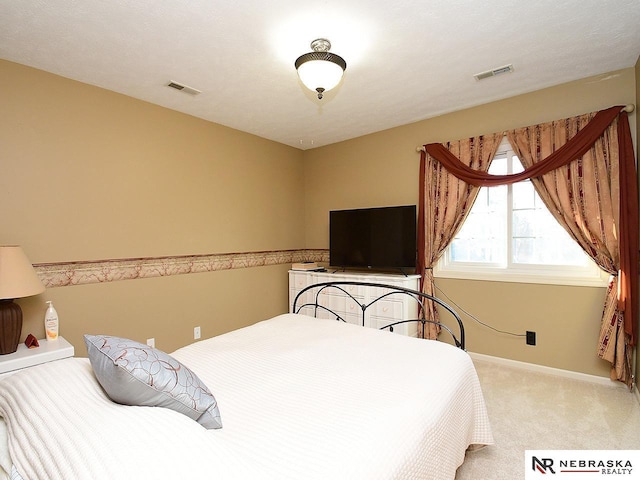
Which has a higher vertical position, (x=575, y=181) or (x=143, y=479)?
(x=575, y=181)

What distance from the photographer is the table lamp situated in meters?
2.25

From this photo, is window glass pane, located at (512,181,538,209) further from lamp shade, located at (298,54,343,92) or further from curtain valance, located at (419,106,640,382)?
lamp shade, located at (298,54,343,92)

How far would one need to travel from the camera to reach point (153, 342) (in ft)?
10.9

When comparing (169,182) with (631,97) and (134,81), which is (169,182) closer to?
(134,81)

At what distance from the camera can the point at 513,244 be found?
3.38m

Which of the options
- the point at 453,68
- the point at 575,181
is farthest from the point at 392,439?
the point at 575,181

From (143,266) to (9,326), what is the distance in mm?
1113

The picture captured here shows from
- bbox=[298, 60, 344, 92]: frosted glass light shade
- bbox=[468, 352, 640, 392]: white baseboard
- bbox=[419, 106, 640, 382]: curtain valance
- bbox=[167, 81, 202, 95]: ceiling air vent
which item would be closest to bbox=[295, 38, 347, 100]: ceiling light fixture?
bbox=[298, 60, 344, 92]: frosted glass light shade

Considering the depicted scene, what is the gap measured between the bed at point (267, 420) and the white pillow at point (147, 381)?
0.02m

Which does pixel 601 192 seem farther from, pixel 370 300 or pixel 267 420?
pixel 267 420

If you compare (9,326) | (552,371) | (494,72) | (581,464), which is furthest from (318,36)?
(552,371)

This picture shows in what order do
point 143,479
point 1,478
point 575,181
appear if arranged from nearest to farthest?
point 143,479 < point 1,478 < point 575,181

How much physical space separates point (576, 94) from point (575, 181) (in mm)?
783

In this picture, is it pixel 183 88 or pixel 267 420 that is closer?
pixel 267 420
